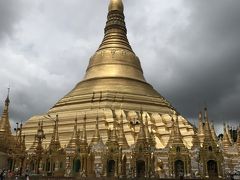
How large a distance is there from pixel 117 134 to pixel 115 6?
32.4m

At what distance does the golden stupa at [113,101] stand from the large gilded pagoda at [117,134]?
11cm

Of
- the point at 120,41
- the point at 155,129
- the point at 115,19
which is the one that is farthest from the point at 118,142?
the point at 115,19

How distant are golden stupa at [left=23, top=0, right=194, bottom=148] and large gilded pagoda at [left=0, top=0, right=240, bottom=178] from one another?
0.11 meters

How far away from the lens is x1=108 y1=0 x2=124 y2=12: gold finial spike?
62.3 metres

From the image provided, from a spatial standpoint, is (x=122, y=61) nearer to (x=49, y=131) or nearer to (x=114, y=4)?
(x=114, y=4)

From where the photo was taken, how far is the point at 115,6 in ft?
205

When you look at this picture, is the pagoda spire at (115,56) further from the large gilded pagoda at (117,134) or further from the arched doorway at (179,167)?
the arched doorway at (179,167)

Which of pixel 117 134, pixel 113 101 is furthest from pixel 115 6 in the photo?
pixel 117 134

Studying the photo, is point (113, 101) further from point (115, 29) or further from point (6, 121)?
point (115, 29)

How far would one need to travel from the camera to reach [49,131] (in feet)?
149

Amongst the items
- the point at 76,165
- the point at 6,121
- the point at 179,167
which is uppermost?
the point at 6,121

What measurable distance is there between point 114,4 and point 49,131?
29.3 metres

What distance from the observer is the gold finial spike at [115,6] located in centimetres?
6228

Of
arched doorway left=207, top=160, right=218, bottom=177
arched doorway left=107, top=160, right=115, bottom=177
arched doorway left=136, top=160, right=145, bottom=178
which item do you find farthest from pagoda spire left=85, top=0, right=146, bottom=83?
arched doorway left=207, top=160, right=218, bottom=177
